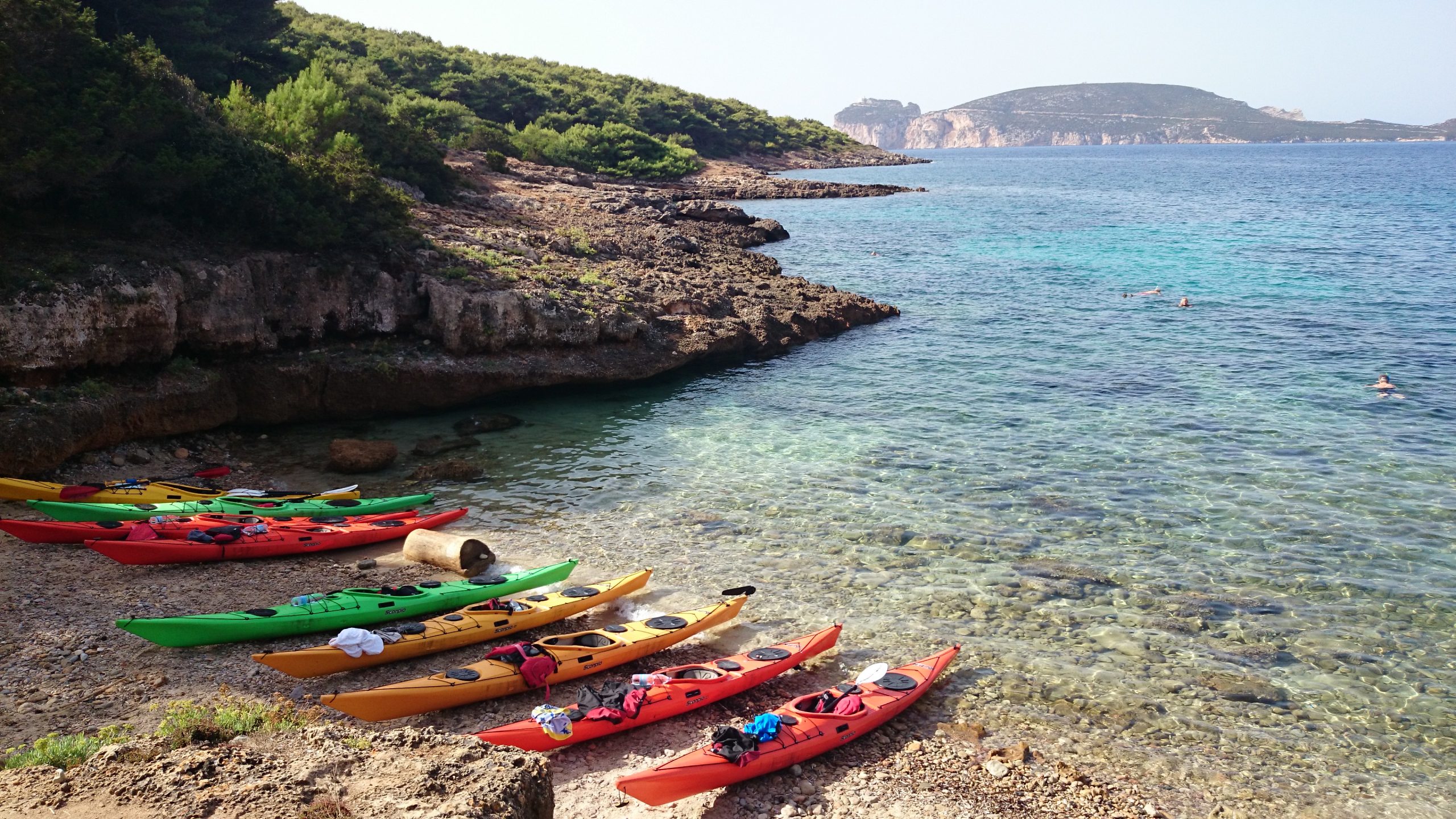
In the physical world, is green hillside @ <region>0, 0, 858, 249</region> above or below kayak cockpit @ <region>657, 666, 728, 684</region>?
above

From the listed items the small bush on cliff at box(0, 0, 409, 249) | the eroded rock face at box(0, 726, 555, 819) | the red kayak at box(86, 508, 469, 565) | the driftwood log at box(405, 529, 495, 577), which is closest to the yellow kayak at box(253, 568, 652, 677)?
the driftwood log at box(405, 529, 495, 577)

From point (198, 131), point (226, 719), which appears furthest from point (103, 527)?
point (198, 131)

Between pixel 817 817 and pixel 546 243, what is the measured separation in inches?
903

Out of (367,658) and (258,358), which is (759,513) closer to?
(367,658)

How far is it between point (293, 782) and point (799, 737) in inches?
201

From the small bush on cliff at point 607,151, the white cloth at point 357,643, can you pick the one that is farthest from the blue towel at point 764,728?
the small bush on cliff at point 607,151

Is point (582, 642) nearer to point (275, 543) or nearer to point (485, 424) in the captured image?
point (275, 543)

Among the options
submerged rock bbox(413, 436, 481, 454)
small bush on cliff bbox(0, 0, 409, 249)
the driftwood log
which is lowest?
the driftwood log

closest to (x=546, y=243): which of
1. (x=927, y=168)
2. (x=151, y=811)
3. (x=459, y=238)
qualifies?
(x=459, y=238)

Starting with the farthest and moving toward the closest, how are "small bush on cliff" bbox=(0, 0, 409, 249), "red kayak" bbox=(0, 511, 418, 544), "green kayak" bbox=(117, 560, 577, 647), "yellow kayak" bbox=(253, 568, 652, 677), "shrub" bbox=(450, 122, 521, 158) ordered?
"shrub" bbox=(450, 122, 521, 158), "small bush on cliff" bbox=(0, 0, 409, 249), "red kayak" bbox=(0, 511, 418, 544), "green kayak" bbox=(117, 560, 577, 647), "yellow kayak" bbox=(253, 568, 652, 677)

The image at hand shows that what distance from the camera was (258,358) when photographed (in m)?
20.4

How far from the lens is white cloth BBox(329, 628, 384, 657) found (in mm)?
10547

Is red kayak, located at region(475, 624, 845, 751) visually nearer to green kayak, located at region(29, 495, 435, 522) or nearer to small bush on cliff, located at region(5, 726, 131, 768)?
small bush on cliff, located at region(5, 726, 131, 768)

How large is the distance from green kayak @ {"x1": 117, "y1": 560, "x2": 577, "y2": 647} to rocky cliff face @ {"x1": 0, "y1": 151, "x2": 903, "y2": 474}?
8.21 meters
